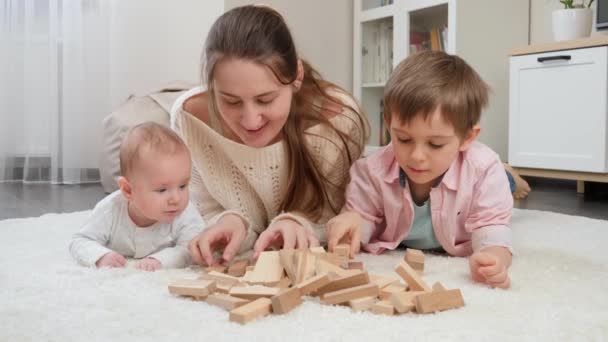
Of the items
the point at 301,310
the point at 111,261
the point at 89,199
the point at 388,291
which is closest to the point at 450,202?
the point at 388,291

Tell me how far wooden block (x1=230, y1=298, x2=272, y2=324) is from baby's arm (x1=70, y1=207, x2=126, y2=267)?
429mm

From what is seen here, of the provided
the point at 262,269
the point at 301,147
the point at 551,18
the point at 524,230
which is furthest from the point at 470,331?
the point at 551,18

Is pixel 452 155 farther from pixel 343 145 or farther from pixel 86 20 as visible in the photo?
pixel 86 20

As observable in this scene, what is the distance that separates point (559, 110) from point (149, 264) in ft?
7.34

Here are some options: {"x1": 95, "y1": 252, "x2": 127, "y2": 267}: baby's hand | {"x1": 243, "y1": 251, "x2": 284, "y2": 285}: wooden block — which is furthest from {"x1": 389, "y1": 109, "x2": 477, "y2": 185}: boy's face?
{"x1": 95, "y1": 252, "x2": 127, "y2": 267}: baby's hand

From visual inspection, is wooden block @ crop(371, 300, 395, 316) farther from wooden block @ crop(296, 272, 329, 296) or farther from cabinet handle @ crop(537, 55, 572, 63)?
cabinet handle @ crop(537, 55, 572, 63)

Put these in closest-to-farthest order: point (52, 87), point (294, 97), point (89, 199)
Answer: point (294, 97) < point (89, 199) < point (52, 87)

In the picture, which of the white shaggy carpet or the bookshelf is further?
the bookshelf

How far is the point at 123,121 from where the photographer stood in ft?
9.20

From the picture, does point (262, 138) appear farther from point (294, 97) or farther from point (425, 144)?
point (425, 144)

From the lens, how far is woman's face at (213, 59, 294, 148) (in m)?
1.15

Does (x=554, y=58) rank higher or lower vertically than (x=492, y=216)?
higher

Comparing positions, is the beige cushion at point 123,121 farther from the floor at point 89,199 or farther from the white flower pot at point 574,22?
the white flower pot at point 574,22

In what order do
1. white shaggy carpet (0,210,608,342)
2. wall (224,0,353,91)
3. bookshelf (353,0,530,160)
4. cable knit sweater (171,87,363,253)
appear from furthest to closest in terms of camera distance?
1. wall (224,0,353,91)
2. bookshelf (353,0,530,160)
3. cable knit sweater (171,87,363,253)
4. white shaggy carpet (0,210,608,342)
